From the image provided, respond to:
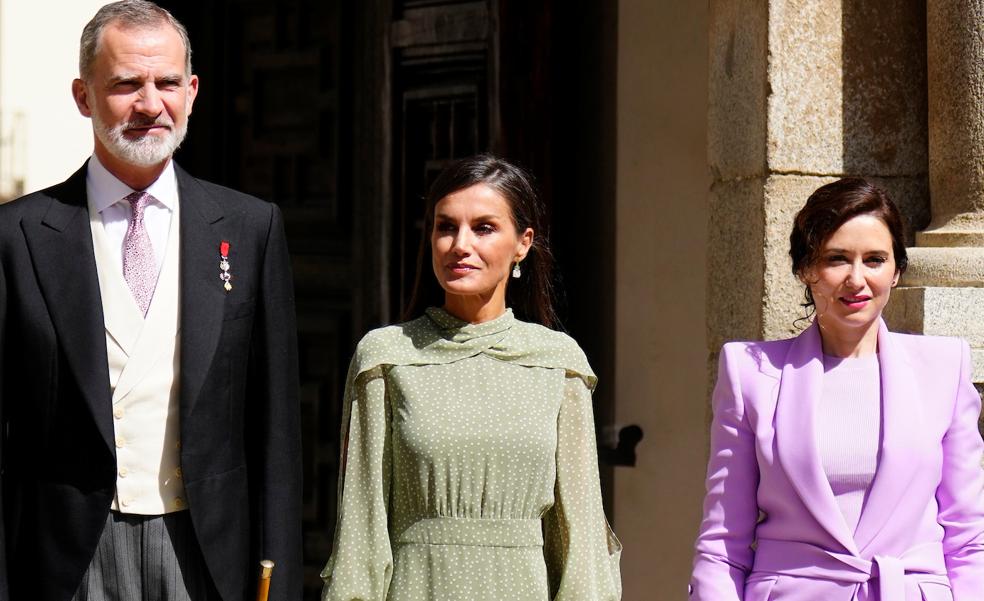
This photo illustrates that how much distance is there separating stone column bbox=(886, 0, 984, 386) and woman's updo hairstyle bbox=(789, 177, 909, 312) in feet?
2.71

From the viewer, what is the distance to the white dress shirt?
310 centimetres

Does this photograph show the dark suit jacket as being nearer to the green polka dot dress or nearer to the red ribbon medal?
the red ribbon medal

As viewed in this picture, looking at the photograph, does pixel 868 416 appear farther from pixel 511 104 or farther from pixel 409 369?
pixel 511 104

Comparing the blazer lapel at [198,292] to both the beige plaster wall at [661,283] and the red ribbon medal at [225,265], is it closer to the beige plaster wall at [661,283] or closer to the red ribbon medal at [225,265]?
the red ribbon medal at [225,265]

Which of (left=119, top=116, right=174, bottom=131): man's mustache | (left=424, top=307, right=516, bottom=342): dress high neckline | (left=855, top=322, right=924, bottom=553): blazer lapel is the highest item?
(left=119, top=116, right=174, bottom=131): man's mustache

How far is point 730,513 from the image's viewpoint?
316 centimetres

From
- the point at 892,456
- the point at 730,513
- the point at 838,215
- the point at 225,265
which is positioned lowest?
the point at 730,513

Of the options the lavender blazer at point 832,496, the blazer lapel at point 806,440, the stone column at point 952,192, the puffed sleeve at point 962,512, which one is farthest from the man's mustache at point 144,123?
the stone column at point 952,192

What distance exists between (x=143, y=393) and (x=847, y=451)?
1349mm

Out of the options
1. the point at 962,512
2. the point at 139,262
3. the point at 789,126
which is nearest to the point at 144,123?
the point at 139,262

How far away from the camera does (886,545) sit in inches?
121

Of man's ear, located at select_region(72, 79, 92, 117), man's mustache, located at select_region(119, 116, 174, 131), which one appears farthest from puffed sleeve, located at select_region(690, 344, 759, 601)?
man's ear, located at select_region(72, 79, 92, 117)

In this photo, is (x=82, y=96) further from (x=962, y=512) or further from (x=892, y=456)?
(x=962, y=512)

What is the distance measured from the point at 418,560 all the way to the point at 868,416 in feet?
3.03
